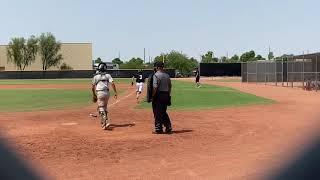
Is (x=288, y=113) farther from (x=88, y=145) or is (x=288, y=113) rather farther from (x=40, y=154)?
(x=40, y=154)

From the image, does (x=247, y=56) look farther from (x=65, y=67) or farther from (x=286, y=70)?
(x=286, y=70)

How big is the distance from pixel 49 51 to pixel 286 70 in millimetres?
63651

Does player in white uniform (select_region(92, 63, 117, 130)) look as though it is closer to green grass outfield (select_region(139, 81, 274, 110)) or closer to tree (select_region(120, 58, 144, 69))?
green grass outfield (select_region(139, 81, 274, 110))

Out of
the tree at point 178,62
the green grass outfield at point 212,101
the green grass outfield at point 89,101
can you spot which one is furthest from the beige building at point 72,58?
the green grass outfield at point 212,101

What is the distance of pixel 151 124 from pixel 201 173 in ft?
23.5

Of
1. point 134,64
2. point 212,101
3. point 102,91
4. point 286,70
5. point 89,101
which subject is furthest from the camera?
point 134,64

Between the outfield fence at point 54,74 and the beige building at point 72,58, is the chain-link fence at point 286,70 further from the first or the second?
the beige building at point 72,58

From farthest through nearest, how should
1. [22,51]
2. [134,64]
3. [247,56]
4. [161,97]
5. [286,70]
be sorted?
[247,56], [134,64], [22,51], [286,70], [161,97]

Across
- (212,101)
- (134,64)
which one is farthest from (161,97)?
(134,64)

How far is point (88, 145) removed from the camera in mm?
10656

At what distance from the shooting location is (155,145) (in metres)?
10.7

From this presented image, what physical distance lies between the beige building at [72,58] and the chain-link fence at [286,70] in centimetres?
5458

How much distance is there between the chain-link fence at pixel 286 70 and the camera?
4753cm

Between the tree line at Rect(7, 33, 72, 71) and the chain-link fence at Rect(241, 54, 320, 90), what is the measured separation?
5639 cm
